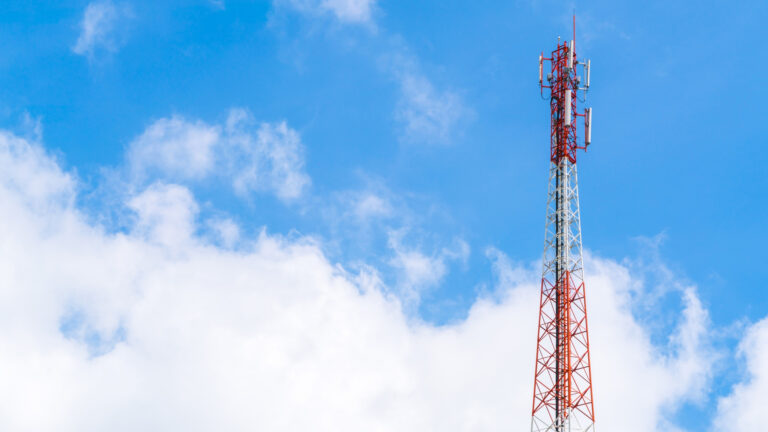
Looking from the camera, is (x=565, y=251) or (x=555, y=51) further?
(x=555, y=51)

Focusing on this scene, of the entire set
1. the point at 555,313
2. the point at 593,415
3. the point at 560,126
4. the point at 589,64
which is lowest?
Result: the point at 593,415

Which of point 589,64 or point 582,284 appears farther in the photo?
point 589,64

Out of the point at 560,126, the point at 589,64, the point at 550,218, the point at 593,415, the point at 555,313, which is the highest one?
the point at 589,64

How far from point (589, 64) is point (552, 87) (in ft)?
15.3

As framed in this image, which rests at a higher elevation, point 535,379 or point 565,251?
point 565,251

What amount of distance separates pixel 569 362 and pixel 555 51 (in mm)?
33253

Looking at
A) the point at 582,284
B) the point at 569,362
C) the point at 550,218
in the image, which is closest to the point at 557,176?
the point at 550,218

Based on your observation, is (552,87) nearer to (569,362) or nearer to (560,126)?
(560,126)

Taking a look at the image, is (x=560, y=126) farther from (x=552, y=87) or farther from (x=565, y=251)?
(x=565, y=251)

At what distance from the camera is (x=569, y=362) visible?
313 ft

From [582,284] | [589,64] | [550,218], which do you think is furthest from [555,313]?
[589,64]

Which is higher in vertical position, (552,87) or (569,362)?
(552,87)

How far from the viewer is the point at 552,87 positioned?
105m

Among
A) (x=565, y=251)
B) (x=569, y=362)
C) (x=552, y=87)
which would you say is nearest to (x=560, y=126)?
(x=552, y=87)
